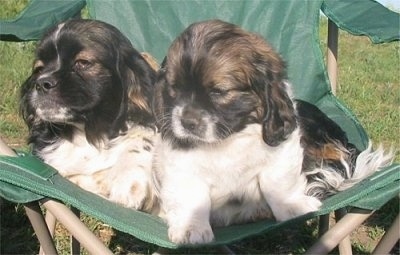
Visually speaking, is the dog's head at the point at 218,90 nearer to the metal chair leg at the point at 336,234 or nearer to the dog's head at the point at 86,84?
the dog's head at the point at 86,84

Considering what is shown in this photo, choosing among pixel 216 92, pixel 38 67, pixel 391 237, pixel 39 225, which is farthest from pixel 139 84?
pixel 391 237

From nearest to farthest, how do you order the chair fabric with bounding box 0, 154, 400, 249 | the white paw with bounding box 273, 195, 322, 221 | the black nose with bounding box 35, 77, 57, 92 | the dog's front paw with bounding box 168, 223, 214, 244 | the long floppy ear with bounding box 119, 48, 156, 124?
the chair fabric with bounding box 0, 154, 400, 249, the dog's front paw with bounding box 168, 223, 214, 244, the white paw with bounding box 273, 195, 322, 221, the black nose with bounding box 35, 77, 57, 92, the long floppy ear with bounding box 119, 48, 156, 124

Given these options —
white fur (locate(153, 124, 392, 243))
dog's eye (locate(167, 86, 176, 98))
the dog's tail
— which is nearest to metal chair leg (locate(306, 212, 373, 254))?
white fur (locate(153, 124, 392, 243))

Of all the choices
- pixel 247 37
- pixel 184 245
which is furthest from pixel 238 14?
pixel 184 245

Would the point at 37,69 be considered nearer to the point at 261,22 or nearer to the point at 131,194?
the point at 131,194

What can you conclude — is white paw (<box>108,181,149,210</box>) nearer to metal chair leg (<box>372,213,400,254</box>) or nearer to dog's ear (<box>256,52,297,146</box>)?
dog's ear (<box>256,52,297,146</box>)

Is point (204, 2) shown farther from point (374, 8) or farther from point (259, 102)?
point (259, 102)
